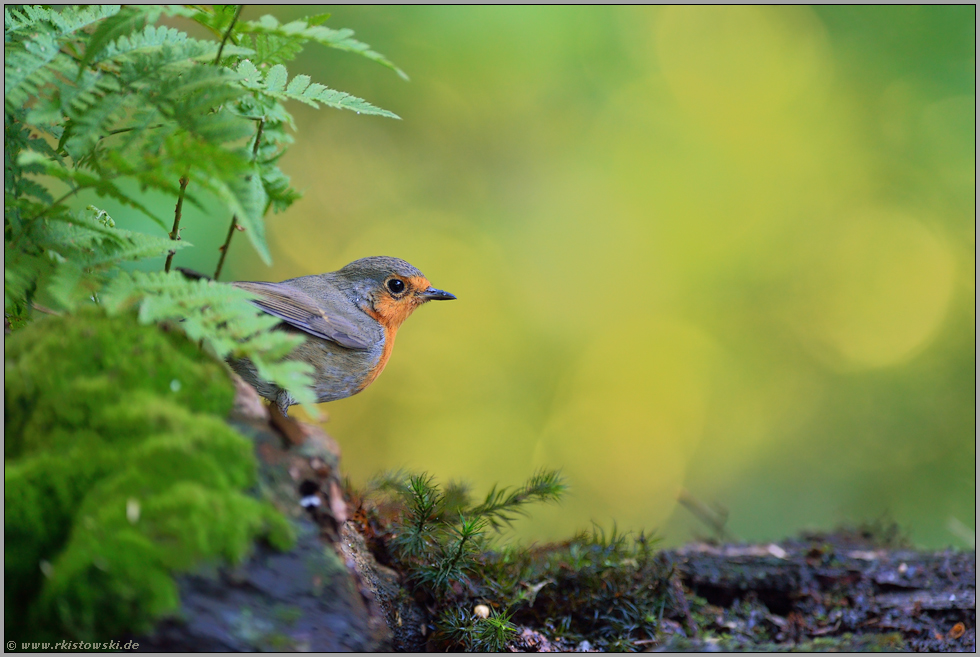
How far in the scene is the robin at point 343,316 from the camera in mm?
3246

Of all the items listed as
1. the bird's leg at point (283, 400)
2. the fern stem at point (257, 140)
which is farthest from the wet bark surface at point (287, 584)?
the fern stem at point (257, 140)

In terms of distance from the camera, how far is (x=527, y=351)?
8250 mm

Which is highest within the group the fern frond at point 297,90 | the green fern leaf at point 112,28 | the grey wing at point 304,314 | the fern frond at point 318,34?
the fern frond at point 318,34

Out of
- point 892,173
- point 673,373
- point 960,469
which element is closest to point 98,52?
point 673,373

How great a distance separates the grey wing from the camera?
324 centimetres

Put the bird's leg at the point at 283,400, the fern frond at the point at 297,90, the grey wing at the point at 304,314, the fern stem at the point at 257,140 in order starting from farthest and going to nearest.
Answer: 1. the grey wing at the point at 304,314
2. the bird's leg at the point at 283,400
3. the fern stem at the point at 257,140
4. the fern frond at the point at 297,90

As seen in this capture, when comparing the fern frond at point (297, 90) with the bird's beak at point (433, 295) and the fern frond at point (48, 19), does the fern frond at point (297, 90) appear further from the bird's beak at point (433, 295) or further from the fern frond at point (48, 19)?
the bird's beak at point (433, 295)

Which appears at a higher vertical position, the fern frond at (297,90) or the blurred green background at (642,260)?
the blurred green background at (642,260)

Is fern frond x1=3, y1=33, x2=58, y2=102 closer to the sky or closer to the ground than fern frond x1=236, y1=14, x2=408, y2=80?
closer to the ground

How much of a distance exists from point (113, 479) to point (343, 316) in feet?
6.52

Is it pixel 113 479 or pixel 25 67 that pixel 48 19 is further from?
pixel 113 479

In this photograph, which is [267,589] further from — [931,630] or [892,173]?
[892,173]

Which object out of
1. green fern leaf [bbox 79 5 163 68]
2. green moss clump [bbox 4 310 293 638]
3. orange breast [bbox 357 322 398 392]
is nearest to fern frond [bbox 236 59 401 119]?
green fern leaf [bbox 79 5 163 68]

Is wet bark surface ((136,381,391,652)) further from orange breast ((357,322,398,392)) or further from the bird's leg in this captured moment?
orange breast ((357,322,398,392))
